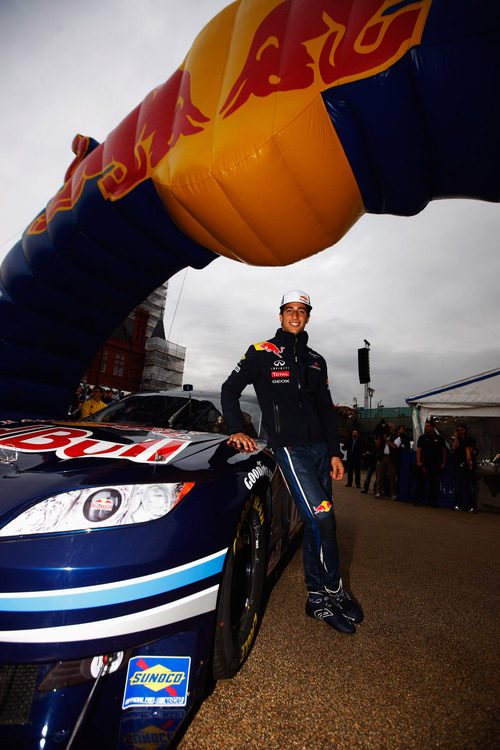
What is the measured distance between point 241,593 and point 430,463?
6.59 meters

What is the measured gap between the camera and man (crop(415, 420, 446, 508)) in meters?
6.86

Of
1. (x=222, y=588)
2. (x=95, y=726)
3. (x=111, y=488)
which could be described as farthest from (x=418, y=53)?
(x=95, y=726)

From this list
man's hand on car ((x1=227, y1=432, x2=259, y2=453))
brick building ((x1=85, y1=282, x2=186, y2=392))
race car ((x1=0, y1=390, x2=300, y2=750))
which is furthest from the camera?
brick building ((x1=85, y1=282, x2=186, y2=392))

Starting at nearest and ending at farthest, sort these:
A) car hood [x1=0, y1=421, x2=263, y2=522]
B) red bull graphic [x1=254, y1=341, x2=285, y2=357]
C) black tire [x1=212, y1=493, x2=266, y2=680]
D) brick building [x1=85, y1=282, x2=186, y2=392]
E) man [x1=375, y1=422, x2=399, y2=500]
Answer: car hood [x1=0, y1=421, x2=263, y2=522] → black tire [x1=212, y1=493, x2=266, y2=680] → red bull graphic [x1=254, y1=341, x2=285, y2=357] → man [x1=375, y1=422, x2=399, y2=500] → brick building [x1=85, y1=282, x2=186, y2=392]

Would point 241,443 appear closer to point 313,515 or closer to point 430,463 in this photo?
point 313,515

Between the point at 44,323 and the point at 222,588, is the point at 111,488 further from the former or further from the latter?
the point at 44,323

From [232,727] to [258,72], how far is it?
3486mm

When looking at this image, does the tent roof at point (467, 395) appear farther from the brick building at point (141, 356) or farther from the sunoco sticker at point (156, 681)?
the brick building at point (141, 356)

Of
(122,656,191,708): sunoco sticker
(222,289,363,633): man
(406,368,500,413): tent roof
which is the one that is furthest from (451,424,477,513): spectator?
(122,656,191,708): sunoco sticker

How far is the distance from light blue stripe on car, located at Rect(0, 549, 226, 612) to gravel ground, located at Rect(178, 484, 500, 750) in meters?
0.54

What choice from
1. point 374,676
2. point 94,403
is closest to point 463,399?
point 94,403

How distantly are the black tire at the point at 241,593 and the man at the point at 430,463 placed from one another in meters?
6.01

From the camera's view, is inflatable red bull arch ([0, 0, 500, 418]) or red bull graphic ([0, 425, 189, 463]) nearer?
red bull graphic ([0, 425, 189, 463])

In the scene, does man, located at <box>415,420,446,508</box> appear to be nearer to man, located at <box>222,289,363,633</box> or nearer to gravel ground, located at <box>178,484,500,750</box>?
gravel ground, located at <box>178,484,500,750</box>
